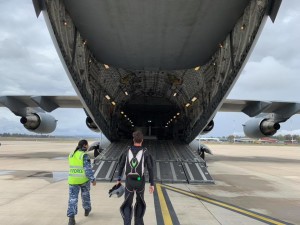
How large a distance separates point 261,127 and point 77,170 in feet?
56.3

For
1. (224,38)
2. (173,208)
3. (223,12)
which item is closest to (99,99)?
(224,38)

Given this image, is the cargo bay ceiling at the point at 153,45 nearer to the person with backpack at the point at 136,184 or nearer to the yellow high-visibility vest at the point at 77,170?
the yellow high-visibility vest at the point at 77,170

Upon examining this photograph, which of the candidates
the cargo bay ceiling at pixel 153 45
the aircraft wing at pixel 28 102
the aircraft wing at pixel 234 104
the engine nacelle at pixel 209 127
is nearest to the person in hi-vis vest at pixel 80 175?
the cargo bay ceiling at pixel 153 45

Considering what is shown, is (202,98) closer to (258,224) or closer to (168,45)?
(168,45)

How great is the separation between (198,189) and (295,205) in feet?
9.54

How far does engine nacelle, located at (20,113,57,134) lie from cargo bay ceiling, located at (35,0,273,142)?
20.0ft

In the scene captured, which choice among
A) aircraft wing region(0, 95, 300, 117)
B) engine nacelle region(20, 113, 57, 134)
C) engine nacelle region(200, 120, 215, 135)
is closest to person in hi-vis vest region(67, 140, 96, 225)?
aircraft wing region(0, 95, 300, 117)

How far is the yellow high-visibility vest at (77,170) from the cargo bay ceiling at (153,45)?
4329 millimetres

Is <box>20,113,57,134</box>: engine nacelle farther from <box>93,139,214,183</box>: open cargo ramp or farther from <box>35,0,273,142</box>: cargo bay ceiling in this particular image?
<box>93,139,214,183</box>: open cargo ramp

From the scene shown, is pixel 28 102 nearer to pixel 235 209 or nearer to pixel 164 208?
pixel 164 208

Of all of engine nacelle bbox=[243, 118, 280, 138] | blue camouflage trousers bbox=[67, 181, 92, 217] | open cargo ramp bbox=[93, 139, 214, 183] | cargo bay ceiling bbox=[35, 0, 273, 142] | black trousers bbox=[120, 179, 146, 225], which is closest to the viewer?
black trousers bbox=[120, 179, 146, 225]

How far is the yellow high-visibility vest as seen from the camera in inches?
233

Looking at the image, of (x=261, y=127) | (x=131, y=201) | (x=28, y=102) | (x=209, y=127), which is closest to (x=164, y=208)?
(x=131, y=201)

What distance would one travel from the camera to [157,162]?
12.9 m
